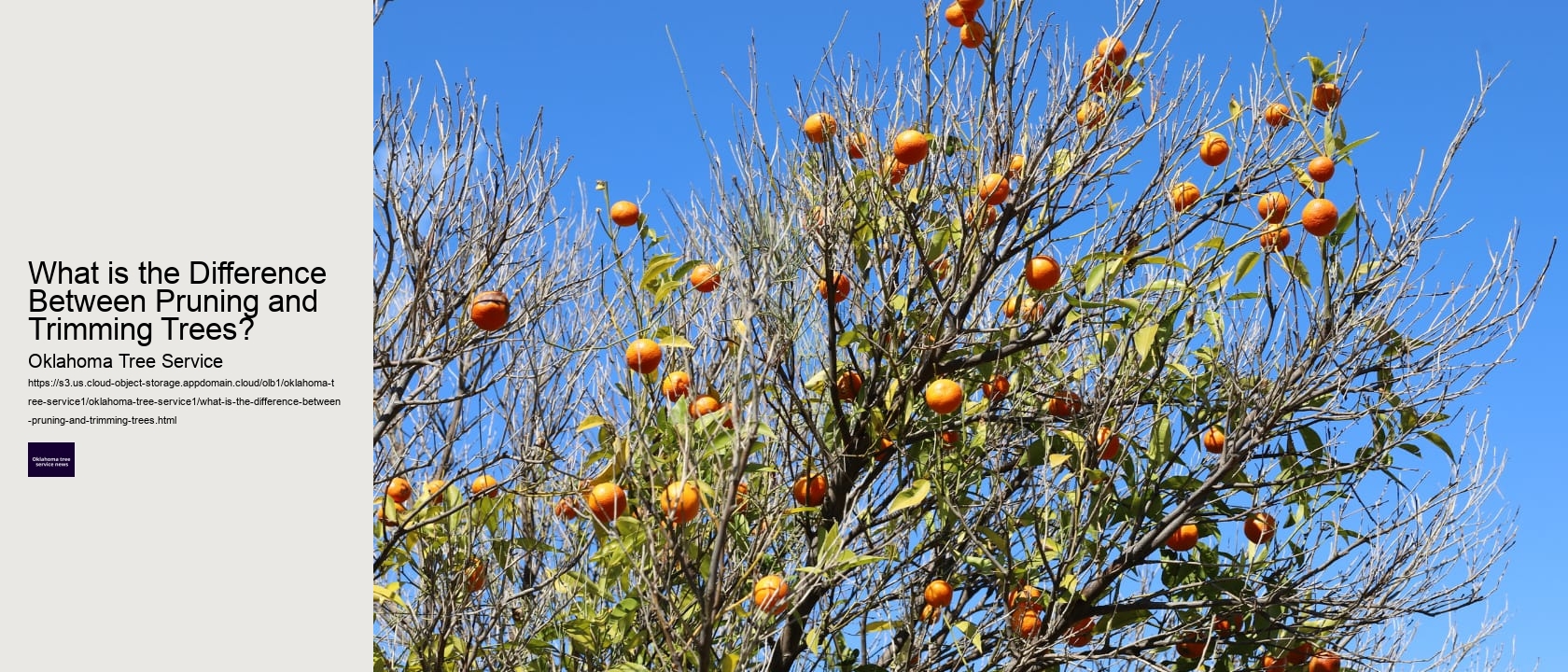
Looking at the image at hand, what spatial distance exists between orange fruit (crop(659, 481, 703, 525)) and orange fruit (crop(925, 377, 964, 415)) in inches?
33.4

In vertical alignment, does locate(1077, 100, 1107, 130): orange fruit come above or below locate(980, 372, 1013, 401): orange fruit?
above

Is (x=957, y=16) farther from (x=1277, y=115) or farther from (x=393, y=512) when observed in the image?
(x=393, y=512)

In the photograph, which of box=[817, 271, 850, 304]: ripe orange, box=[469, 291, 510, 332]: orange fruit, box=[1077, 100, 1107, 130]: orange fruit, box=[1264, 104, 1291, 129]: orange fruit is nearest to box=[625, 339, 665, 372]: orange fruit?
box=[469, 291, 510, 332]: orange fruit

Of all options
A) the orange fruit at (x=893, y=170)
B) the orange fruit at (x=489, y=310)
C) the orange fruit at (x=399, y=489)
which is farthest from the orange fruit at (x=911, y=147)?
the orange fruit at (x=399, y=489)

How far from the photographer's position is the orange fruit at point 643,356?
107 inches

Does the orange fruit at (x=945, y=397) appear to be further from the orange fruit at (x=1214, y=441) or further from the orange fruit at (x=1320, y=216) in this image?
the orange fruit at (x=1320, y=216)

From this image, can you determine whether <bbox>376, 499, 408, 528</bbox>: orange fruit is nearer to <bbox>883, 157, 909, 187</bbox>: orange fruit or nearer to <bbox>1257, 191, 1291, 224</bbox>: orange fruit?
<bbox>883, 157, 909, 187</bbox>: orange fruit

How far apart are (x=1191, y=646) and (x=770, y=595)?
1.73 meters

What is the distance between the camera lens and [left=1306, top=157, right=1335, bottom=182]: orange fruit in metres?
3.59

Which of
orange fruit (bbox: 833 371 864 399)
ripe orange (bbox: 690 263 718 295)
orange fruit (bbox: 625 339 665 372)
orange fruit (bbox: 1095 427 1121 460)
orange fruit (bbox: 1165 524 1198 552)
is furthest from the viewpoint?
orange fruit (bbox: 833 371 864 399)

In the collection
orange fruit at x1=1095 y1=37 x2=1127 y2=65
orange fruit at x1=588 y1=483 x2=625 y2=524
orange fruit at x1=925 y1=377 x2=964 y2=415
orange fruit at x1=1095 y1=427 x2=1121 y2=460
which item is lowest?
orange fruit at x1=588 y1=483 x2=625 y2=524
